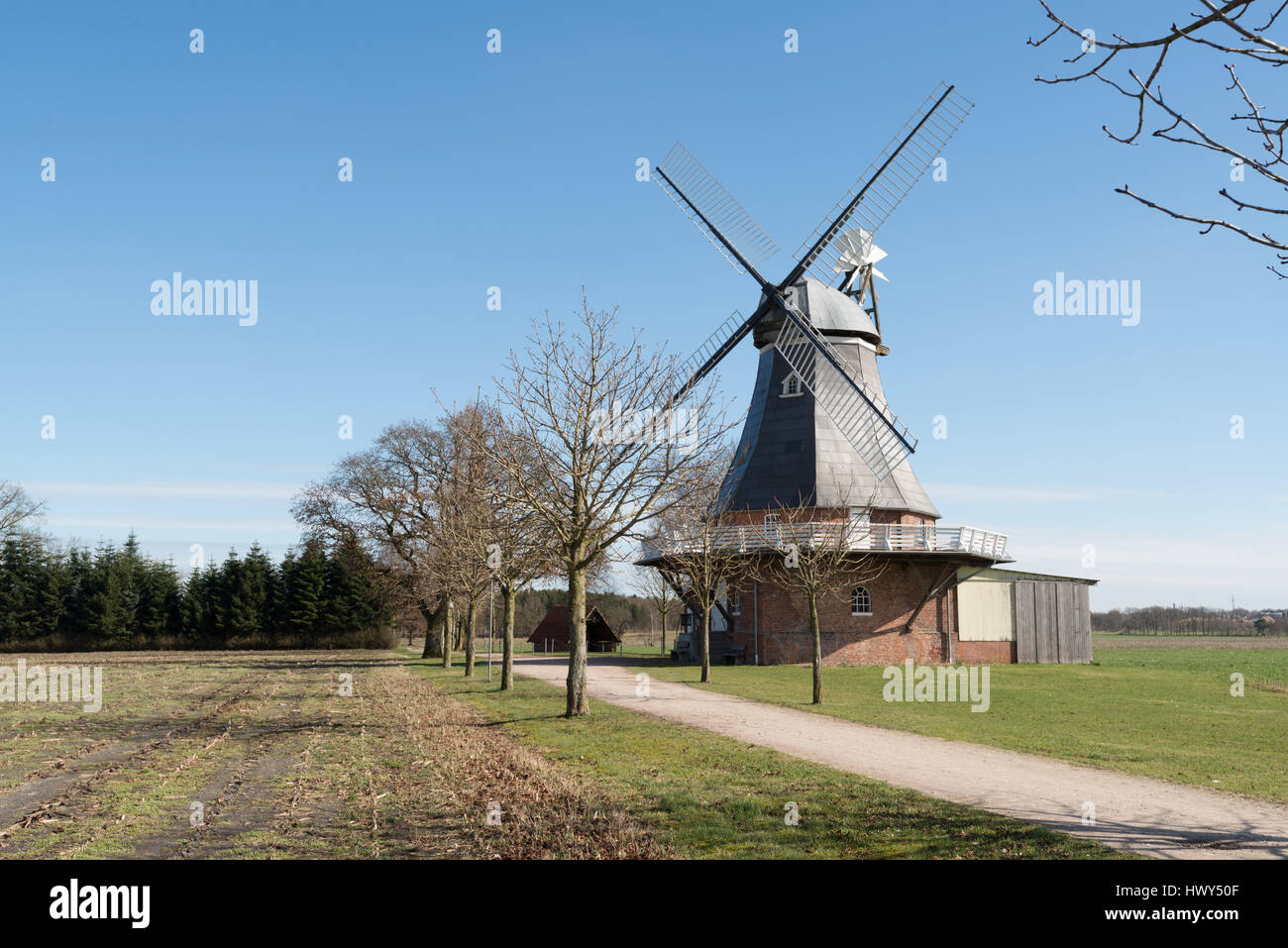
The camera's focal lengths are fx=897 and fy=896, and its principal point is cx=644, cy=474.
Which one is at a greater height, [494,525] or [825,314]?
[825,314]

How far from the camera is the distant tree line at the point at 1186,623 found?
12975 centimetres

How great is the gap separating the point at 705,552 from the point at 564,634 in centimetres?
3536

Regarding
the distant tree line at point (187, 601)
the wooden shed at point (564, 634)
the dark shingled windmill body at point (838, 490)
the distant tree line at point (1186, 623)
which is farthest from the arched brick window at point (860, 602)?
the distant tree line at point (1186, 623)

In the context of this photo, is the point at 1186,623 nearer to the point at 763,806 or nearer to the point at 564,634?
the point at 564,634

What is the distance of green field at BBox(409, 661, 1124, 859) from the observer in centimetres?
792

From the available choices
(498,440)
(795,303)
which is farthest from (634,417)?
(795,303)

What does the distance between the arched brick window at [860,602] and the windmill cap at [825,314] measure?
11098 millimetres

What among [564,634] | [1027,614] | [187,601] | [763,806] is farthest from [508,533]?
[187,601]

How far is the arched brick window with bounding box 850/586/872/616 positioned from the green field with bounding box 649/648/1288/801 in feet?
8.94

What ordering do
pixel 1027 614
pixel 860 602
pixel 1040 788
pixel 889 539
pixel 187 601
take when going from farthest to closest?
pixel 187 601, pixel 1027 614, pixel 860 602, pixel 889 539, pixel 1040 788

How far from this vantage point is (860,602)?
120ft

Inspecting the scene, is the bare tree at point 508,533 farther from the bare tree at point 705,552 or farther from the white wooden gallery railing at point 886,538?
the white wooden gallery railing at point 886,538

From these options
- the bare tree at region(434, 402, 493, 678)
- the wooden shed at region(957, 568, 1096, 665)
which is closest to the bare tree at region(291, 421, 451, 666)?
the bare tree at region(434, 402, 493, 678)

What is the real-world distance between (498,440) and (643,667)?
19490 millimetres
